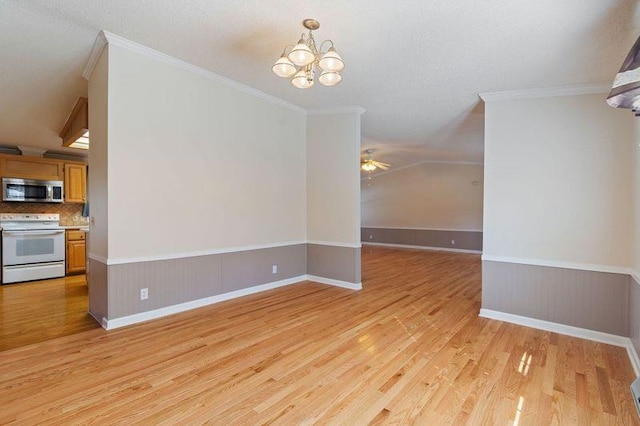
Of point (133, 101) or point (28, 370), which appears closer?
point (28, 370)

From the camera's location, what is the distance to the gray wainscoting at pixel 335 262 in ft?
15.7

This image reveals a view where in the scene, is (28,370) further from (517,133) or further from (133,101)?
(517,133)

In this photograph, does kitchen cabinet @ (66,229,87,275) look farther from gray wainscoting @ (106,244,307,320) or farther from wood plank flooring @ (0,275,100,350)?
gray wainscoting @ (106,244,307,320)

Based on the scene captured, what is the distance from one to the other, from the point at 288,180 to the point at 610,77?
12.9 ft

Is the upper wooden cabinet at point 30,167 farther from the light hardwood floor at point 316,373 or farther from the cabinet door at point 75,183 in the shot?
the light hardwood floor at point 316,373

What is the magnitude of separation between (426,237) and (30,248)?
31.1 feet

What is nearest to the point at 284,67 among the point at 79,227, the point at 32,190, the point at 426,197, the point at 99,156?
the point at 99,156

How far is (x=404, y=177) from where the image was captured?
1032 cm

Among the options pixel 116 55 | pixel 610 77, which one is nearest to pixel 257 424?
pixel 116 55

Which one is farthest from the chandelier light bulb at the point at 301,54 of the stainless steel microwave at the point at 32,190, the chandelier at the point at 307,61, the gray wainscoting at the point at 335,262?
the stainless steel microwave at the point at 32,190

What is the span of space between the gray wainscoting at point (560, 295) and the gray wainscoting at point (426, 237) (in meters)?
5.89

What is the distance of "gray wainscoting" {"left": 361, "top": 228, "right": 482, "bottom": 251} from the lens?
361 inches

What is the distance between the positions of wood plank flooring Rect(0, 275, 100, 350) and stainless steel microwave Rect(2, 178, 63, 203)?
1530mm

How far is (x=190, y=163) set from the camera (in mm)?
3619
